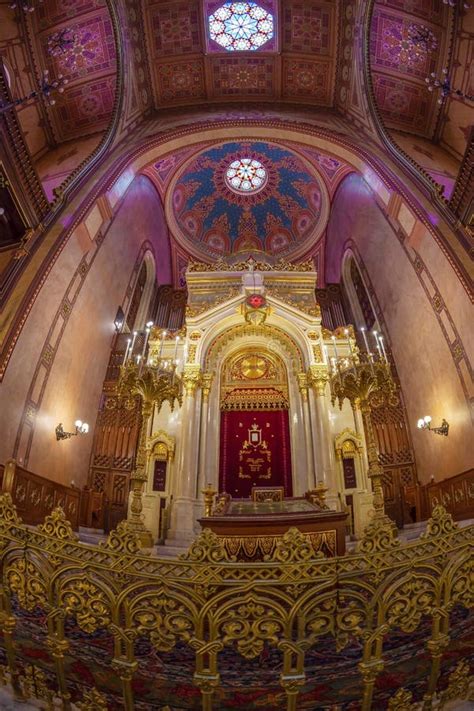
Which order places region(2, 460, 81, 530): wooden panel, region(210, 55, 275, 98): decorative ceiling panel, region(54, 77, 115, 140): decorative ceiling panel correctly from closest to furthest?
region(2, 460, 81, 530): wooden panel < region(54, 77, 115, 140): decorative ceiling panel < region(210, 55, 275, 98): decorative ceiling panel

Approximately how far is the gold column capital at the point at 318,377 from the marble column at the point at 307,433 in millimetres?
220

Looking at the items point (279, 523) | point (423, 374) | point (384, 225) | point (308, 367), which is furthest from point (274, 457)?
point (384, 225)

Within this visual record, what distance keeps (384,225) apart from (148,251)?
10.3m

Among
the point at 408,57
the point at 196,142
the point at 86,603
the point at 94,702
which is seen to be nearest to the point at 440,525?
the point at 86,603

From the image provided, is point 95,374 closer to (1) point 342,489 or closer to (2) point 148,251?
(2) point 148,251

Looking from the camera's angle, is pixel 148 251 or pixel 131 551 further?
pixel 148 251

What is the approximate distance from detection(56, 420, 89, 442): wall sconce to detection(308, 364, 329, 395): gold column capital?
298 inches

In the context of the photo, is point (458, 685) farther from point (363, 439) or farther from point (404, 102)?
point (404, 102)

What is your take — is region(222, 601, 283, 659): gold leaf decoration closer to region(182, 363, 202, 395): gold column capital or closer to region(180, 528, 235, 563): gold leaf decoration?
region(180, 528, 235, 563): gold leaf decoration

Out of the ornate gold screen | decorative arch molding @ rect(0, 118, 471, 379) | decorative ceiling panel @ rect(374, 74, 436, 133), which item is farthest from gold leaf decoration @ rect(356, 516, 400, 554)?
decorative ceiling panel @ rect(374, 74, 436, 133)

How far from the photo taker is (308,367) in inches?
497

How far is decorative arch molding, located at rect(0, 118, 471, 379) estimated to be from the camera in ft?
28.6

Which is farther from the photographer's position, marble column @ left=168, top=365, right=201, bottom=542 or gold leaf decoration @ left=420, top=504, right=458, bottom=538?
marble column @ left=168, top=365, right=201, bottom=542

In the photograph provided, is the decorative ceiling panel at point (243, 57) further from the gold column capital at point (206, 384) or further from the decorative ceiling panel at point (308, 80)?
the gold column capital at point (206, 384)
